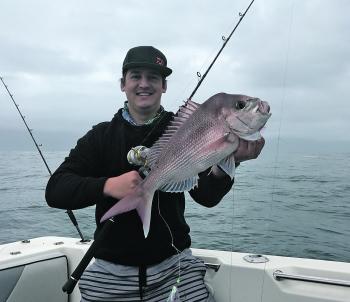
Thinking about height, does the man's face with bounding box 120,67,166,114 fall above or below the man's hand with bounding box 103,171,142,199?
above

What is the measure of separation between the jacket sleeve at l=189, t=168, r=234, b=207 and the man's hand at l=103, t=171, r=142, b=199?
0.65m

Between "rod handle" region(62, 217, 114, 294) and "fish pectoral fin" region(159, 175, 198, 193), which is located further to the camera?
"rod handle" region(62, 217, 114, 294)

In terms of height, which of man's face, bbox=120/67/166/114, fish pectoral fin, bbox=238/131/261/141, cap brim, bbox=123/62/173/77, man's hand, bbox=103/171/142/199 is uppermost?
cap brim, bbox=123/62/173/77

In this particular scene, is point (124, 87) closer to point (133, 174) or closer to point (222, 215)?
point (133, 174)

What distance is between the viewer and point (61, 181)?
2861mm

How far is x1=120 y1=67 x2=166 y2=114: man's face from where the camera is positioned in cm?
308

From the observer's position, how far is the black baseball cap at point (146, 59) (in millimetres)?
3037

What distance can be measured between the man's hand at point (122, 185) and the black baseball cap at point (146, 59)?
92 cm

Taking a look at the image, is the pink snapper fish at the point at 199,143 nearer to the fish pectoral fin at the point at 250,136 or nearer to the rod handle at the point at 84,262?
the fish pectoral fin at the point at 250,136

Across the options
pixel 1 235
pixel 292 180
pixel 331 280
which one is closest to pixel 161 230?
pixel 331 280

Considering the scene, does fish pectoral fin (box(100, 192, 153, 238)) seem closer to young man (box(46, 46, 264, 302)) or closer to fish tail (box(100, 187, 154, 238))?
fish tail (box(100, 187, 154, 238))

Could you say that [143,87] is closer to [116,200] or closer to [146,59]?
[146,59]

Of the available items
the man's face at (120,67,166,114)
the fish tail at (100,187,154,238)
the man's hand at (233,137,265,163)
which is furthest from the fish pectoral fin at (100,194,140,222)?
the man's face at (120,67,166,114)

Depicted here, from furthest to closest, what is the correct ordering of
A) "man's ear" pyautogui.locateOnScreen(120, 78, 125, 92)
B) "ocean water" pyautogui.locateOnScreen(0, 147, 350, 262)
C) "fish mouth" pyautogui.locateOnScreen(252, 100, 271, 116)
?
"ocean water" pyautogui.locateOnScreen(0, 147, 350, 262) < "man's ear" pyautogui.locateOnScreen(120, 78, 125, 92) < "fish mouth" pyautogui.locateOnScreen(252, 100, 271, 116)
